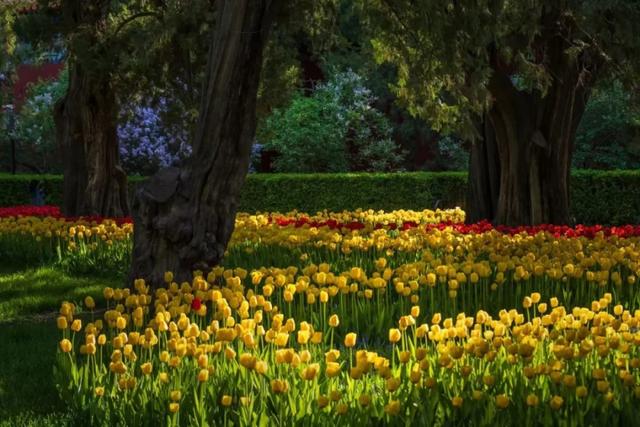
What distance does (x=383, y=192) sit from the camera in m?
23.9

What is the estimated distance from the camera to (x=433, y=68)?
11156mm

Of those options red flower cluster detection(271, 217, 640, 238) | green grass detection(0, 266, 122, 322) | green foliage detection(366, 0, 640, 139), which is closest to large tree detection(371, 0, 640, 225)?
green foliage detection(366, 0, 640, 139)

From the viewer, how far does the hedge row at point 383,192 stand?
2219cm

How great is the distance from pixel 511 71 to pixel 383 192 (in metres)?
8.16

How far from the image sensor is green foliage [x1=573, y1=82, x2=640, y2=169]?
3095 cm

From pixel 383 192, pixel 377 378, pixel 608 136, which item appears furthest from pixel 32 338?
pixel 608 136

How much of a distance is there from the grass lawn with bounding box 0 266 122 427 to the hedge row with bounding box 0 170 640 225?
1185cm

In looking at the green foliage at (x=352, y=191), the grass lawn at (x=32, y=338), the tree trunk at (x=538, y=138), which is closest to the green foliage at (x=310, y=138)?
the green foliage at (x=352, y=191)

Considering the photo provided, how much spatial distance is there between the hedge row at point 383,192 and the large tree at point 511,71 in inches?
287

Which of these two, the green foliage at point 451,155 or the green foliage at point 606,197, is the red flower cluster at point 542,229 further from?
the green foliage at point 451,155

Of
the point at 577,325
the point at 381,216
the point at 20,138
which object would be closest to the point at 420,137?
the point at 20,138

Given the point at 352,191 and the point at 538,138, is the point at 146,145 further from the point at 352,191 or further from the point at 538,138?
the point at 538,138

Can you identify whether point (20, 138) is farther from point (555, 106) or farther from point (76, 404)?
point (76, 404)

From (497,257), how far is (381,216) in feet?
28.2
